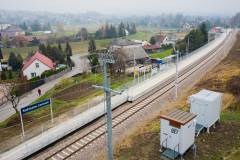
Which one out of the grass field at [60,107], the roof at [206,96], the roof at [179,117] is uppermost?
the roof at [206,96]

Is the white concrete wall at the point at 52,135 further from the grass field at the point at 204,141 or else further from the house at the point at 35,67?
the house at the point at 35,67

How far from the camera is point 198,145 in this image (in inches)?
642

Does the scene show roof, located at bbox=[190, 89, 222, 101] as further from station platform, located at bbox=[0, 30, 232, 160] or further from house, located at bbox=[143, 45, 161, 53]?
house, located at bbox=[143, 45, 161, 53]

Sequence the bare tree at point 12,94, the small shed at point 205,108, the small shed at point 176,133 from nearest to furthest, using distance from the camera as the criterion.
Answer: the small shed at point 176,133, the small shed at point 205,108, the bare tree at point 12,94

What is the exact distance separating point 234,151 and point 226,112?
6208 mm

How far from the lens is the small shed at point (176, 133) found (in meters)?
14.5

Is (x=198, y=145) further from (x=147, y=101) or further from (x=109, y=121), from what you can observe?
(x=147, y=101)

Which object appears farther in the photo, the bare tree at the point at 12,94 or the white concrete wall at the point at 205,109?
the bare tree at the point at 12,94

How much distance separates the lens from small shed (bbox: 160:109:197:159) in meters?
14.5

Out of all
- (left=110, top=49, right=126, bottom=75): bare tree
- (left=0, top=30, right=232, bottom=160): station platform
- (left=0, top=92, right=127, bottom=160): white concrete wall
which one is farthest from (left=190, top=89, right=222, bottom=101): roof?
(left=110, top=49, right=126, bottom=75): bare tree

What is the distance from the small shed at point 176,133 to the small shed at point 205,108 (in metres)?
2.37

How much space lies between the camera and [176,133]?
48.0 feet

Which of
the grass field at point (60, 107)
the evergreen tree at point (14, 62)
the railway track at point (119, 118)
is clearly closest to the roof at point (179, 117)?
the railway track at point (119, 118)

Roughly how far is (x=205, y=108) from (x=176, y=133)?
12.0 ft
